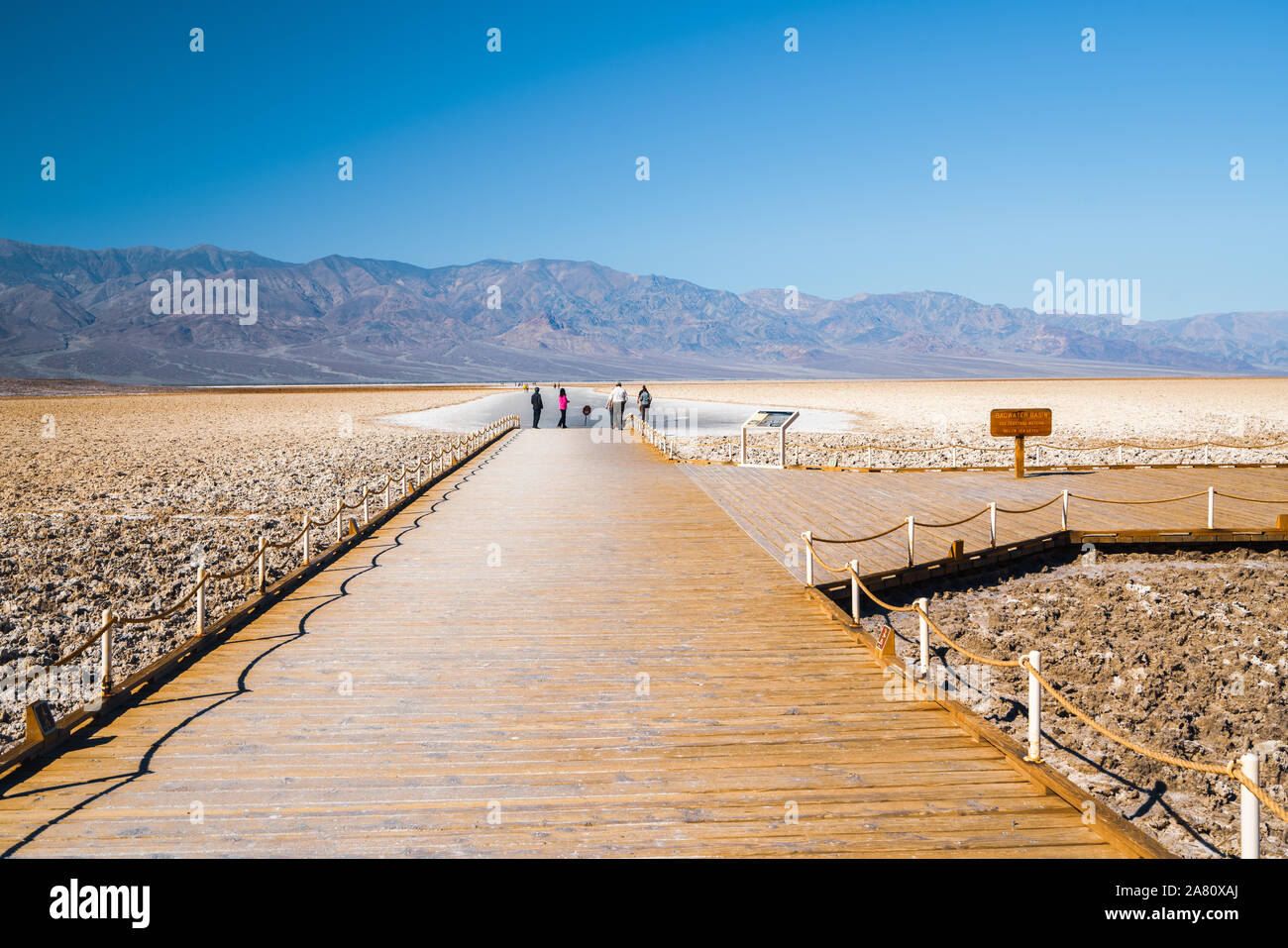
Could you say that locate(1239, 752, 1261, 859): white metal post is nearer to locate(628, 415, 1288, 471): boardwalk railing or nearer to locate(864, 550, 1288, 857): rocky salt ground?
locate(864, 550, 1288, 857): rocky salt ground

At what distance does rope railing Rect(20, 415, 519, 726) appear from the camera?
Result: 6.77 meters

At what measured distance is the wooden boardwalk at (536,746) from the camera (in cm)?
480

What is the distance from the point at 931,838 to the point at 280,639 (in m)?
6.19

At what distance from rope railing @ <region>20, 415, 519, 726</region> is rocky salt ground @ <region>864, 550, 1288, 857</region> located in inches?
293

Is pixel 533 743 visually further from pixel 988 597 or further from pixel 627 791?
pixel 988 597

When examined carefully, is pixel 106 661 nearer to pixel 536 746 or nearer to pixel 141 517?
pixel 536 746

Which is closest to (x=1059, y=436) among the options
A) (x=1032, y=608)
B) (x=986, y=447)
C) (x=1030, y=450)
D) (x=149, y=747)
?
(x=1030, y=450)

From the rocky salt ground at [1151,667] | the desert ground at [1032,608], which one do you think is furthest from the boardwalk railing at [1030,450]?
the rocky salt ground at [1151,667]

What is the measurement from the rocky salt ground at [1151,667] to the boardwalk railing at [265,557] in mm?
7442

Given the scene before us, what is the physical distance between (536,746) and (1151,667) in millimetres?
8194

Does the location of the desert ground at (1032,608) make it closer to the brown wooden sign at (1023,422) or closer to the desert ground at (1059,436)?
the brown wooden sign at (1023,422)

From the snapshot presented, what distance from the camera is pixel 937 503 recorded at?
16.0 meters

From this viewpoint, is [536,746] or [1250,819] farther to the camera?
[536,746]

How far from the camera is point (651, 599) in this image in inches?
378
